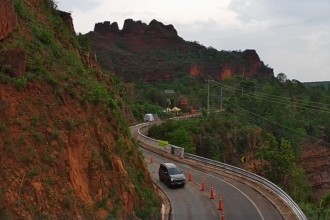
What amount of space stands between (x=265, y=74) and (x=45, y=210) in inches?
6390

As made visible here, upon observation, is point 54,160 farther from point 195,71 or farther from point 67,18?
point 195,71

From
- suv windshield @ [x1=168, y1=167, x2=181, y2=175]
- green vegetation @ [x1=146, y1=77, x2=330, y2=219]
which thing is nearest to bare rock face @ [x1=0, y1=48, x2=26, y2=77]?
suv windshield @ [x1=168, y1=167, x2=181, y2=175]

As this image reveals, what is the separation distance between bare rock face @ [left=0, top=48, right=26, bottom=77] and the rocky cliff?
113 m

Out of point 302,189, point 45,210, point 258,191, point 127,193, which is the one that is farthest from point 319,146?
point 45,210

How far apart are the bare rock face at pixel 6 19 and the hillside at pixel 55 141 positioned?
0.12 ft

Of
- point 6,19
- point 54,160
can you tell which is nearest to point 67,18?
point 6,19

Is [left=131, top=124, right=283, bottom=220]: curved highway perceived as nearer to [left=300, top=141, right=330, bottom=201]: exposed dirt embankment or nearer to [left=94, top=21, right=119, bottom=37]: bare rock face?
[left=300, top=141, right=330, bottom=201]: exposed dirt embankment

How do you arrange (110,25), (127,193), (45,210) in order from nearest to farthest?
(45,210) < (127,193) < (110,25)

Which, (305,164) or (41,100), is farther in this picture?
(305,164)

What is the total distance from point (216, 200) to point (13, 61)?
15.5 meters

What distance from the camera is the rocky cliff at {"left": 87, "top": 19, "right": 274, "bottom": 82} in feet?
438

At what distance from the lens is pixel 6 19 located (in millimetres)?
16344

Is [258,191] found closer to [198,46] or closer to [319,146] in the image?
[319,146]

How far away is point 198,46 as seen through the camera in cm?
16612
